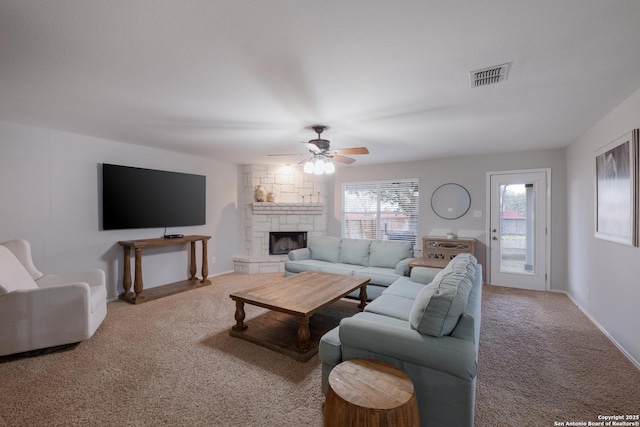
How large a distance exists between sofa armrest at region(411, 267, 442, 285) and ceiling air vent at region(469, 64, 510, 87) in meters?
2.11

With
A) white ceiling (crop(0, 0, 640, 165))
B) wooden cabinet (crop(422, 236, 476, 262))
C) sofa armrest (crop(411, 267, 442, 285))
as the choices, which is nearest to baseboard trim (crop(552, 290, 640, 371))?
wooden cabinet (crop(422, 236, 476, 262))

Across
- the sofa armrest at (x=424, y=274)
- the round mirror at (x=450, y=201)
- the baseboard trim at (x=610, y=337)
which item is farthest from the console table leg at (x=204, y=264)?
the baseboard trim at (x=610, y=337)

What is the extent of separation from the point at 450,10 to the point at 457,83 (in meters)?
0.87

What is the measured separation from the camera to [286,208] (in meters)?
6.01

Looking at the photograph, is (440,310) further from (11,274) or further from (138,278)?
(138,278)

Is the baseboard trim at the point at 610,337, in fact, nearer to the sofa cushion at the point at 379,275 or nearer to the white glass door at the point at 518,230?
the white glass door at the point at 518,230

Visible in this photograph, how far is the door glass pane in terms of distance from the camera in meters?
4.64

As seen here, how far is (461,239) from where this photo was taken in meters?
4.79

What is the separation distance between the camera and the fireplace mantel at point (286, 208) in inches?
231

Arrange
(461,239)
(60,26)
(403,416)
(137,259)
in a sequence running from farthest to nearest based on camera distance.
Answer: (461,239), (137,259), (60,26), (403,416)

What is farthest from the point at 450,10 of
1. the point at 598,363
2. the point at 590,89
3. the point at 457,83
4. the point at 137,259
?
the point at 137,259

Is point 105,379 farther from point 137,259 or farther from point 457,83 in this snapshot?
point 457,83

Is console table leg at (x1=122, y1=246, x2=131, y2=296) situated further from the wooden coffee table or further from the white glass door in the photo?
the white glass door

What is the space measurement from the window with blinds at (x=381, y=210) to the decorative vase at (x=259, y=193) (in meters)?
1.80
